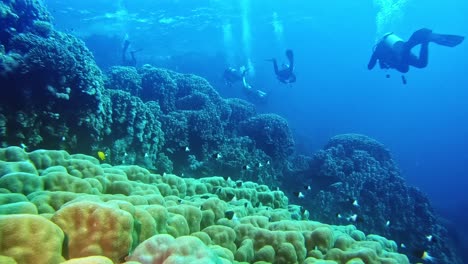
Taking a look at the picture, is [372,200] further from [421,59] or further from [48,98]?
[48,98]

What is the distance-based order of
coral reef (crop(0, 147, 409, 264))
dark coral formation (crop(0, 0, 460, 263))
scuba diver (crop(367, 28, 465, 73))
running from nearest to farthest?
coral reef (crop(0, 147, 409, 264)) < dark coral formation (crop(0, 0, 460, 263)) < scuba diver (crop(367, 28, 465, 73))

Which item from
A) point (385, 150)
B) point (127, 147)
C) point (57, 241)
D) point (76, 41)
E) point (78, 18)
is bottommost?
point (57, 241)

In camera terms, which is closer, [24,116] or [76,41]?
[24,116]

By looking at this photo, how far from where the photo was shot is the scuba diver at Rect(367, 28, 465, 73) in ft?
34.0

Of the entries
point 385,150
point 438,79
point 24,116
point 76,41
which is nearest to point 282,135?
point 385,150

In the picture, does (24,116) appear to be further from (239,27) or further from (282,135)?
(239,27)

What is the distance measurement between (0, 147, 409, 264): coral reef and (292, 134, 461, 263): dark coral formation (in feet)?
21.7

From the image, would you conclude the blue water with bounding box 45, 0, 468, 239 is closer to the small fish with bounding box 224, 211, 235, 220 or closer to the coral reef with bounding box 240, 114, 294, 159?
the coral reef with bounding box 240, 114, 294, 159

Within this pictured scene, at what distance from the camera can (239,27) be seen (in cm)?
4291

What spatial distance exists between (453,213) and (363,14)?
2708 cm

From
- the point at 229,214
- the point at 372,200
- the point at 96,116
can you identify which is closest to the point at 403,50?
the point at 372,200

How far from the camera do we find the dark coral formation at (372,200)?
515 inches

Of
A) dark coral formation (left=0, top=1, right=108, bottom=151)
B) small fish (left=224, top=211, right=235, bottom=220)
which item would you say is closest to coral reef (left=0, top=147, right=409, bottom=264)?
small fish (left=224, top=211, right=235, bottom=220)

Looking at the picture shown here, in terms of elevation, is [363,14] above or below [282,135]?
above
